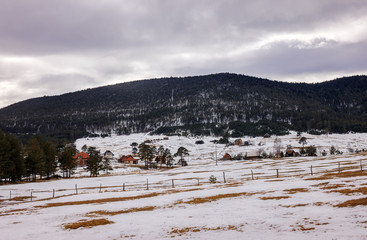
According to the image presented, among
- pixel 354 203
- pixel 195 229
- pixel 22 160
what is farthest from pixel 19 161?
pixel 354 203

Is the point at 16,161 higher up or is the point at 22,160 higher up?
the point at 22,160

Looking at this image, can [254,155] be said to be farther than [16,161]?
Yes

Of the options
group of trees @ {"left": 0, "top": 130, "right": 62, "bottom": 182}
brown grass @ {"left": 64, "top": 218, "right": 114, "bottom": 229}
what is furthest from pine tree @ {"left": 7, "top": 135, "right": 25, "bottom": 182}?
brown grass @ {"left": 64, "top": 218, "right": 114, "bottom": 229}

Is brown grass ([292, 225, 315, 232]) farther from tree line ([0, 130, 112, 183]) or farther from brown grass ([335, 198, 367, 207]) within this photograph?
tree line ([0, 130, 112, 183])

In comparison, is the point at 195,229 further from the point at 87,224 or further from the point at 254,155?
the point at 254,155

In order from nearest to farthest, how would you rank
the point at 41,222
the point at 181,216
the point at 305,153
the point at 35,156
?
the point at 181,216 < the point at 41,222 < the point at 35,156 < the point at 305,153

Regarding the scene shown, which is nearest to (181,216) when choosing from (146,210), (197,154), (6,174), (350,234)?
(146,210)

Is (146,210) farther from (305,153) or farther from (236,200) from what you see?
(305,153)

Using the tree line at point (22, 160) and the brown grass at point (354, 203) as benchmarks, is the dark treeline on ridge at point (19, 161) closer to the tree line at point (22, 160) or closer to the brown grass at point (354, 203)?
the tree line at point (22, 160)

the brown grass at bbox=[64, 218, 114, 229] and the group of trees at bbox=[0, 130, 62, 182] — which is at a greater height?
the group of trees at bbox=[0, 130, 62, 182]

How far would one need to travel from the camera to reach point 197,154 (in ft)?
623

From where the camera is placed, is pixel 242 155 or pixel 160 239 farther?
pixel 242 155

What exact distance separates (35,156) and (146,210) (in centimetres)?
7184

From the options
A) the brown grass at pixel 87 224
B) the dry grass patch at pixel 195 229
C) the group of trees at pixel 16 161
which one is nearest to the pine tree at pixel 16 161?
the group of trees at pixel 16 161
